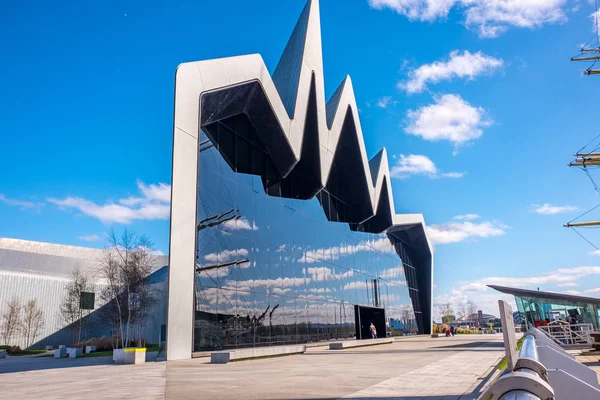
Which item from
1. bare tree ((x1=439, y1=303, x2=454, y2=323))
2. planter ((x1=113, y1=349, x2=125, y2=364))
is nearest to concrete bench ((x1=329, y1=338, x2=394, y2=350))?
planter ((x1=113, y1=349, x2=125, y2=364))

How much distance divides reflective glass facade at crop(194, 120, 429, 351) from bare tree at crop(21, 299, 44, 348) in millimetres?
31623

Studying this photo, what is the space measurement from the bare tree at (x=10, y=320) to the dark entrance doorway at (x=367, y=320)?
3160 centimetres

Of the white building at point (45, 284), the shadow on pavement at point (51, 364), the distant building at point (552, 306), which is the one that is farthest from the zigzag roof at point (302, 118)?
the white building at point (45, 284)

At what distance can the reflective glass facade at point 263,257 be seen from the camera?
1758 centimetres

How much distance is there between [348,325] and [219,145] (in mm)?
15755

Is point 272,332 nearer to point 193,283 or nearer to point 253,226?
point 253,226

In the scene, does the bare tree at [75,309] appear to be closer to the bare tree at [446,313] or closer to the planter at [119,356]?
the planter at [119,356]

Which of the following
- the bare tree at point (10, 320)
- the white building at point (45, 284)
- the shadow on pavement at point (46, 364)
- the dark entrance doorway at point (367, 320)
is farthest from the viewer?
the white building at point (45, 284)

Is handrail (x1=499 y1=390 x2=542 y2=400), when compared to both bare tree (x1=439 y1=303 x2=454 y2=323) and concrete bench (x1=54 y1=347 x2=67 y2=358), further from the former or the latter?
bare tree (x1=439 y1=303 x2=454 y2=323)

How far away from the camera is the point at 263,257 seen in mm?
21250

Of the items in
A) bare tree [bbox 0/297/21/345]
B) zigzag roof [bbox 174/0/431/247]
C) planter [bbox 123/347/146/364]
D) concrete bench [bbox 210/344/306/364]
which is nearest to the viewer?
concrete bench [bbox 210/344/306/364]

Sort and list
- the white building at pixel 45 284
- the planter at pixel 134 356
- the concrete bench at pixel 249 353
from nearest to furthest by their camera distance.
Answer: the concrete bench at pixel 249 353 < the planter at pixel 134 356 < the white building at pixel 45 284

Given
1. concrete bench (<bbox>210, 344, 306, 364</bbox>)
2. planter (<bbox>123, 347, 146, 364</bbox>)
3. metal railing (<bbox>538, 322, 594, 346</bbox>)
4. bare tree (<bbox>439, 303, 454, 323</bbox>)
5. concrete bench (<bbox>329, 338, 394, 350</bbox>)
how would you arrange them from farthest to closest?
bare tree (<bbox>439, 303, 454, 323</bbox>), concrete bench (<bbox>329, 338, 394, 350</bbox>), metal railing (<bbox>538, 322, 594, 346</bbox>), planter (<bbox>123, 347, 146, 364</bbox>), concrete bench (<bbox>210, 344, 306, 364</bbox>)

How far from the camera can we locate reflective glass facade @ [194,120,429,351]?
57.7 ft
